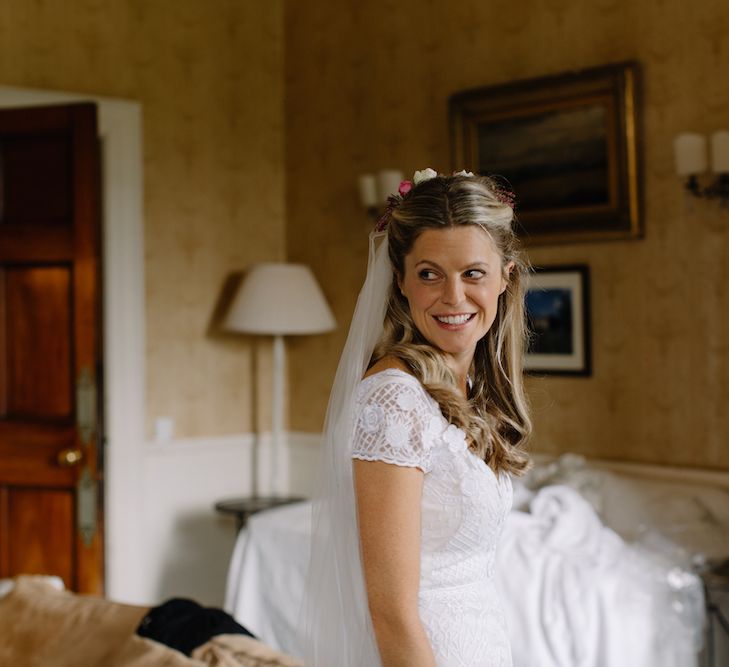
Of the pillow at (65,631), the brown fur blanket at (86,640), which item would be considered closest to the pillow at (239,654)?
A: the brown fur blanket at (86,640)

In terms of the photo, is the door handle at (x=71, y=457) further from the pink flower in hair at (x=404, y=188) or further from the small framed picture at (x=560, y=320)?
the pink flower in hair at (x=404, y=188)

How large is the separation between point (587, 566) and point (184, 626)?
5.09 feet

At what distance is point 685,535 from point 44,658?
2378mm

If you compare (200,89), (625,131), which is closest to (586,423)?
(625,131)

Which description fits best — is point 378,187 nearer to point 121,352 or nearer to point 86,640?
point 121,352

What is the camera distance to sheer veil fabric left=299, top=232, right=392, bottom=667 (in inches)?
63.4

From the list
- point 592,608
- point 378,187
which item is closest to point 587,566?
point 592,608

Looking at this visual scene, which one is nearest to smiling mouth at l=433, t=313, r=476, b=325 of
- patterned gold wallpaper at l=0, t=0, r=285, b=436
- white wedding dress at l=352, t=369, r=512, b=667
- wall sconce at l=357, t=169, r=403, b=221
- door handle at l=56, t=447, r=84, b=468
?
white wedding dress at l=352, t=369, r=512, b=667

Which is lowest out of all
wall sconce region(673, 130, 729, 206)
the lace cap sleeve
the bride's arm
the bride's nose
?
the bride's arm

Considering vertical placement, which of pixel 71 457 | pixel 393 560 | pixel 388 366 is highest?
pixel 388 366

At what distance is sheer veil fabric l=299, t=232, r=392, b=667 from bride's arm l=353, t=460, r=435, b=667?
12 cm

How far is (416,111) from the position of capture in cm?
510

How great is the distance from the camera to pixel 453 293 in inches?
60.1

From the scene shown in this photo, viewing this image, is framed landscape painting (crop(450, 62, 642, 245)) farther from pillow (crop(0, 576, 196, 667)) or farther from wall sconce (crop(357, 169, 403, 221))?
pillow (crop(0, 576, 196, 667))
